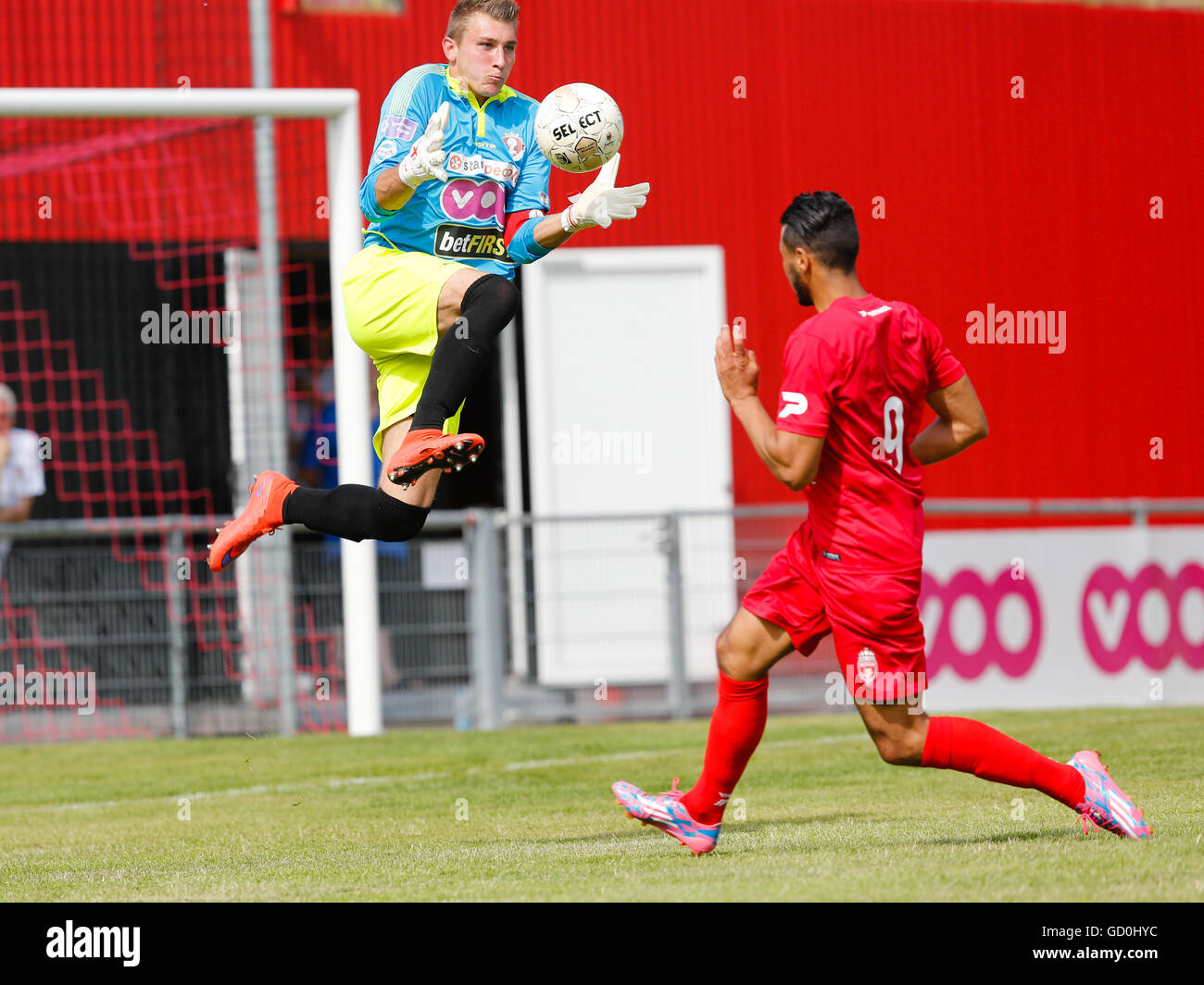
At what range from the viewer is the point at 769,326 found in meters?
16.1

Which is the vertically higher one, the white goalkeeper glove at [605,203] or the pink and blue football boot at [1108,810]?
the white goalkeeper glove at [605,203]

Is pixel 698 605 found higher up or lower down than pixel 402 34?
lower down

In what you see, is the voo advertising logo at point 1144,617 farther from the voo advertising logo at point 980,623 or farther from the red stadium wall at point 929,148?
the red stadium wall at point 929,148

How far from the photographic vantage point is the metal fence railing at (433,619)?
12633 millimetres

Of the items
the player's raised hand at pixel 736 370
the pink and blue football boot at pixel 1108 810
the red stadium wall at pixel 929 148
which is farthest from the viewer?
the red stadium wall at pixel 929 148

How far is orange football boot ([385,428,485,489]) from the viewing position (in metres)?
6.18

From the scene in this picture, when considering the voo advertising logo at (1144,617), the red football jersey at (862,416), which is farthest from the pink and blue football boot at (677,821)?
the voo advertising logo at (1144,617)

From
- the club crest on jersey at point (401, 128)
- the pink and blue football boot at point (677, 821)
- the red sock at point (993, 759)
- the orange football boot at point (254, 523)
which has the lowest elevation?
the pink and blue football boot at point (677, 821)

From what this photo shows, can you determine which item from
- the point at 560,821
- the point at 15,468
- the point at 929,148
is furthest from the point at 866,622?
the point at 929,148

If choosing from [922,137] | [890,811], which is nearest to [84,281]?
[922,137]

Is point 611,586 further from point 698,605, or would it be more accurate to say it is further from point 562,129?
point 562,129

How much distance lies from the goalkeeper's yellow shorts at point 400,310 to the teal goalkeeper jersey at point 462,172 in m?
0.10

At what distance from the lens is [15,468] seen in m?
13.4

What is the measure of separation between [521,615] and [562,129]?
700cm
